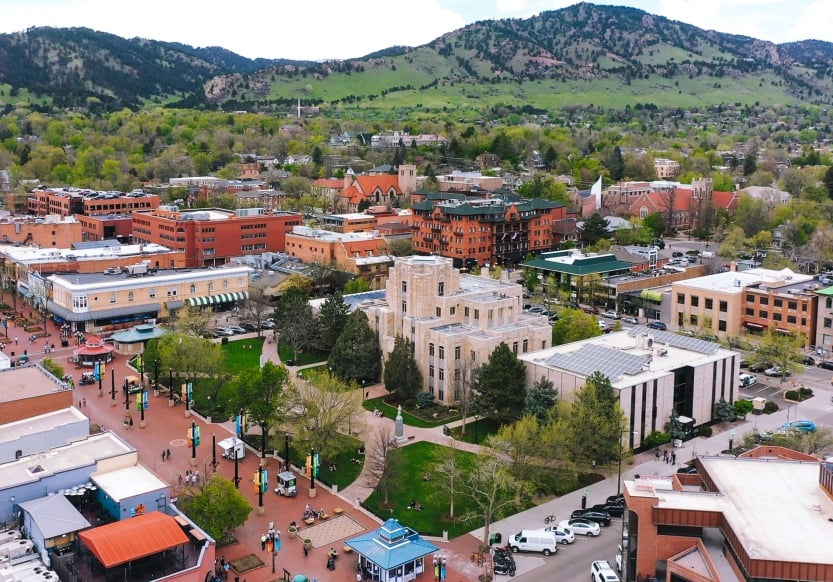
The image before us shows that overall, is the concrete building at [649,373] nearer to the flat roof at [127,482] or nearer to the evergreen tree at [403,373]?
the evergreen tree at [403,373]

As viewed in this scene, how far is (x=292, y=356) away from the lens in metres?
66.6

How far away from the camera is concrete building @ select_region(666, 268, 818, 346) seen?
6881 cm

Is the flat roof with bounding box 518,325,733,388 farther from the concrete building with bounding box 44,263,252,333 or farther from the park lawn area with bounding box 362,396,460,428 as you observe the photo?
the concrete building with bounding box 44,263,252,333

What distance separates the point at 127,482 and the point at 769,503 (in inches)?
1048

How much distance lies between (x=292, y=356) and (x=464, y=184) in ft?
265

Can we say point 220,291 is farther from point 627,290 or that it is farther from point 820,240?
point 820,240

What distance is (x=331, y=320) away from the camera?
2534 inches

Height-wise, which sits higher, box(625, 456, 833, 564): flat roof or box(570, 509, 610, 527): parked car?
box(625, 456, 833, 564): flat roof

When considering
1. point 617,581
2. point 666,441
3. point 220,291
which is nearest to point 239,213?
point 220,291

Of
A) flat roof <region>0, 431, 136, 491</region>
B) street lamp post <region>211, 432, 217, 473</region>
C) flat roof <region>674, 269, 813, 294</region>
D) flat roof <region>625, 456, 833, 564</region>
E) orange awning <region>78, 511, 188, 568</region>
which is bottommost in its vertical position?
street lamp post <region>211, 432, 217, 473</region>

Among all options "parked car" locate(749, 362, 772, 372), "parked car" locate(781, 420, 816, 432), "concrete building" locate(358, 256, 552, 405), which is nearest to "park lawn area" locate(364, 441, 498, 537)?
"concrete building" locate(358, 256, 552, 405)

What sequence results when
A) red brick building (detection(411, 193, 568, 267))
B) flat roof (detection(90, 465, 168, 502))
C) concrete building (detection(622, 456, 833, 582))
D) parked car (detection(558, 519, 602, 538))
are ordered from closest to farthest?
1. concrete building (detection(622, 456, 833, 582))
2. flat roof (detection(90, 465, 168, 502))
3. parked car (detection(558, 519, 602, 538))
4. red brick building (detection(411, 193, 568, 267))

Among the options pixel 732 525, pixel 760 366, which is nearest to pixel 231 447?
pixel 732 525

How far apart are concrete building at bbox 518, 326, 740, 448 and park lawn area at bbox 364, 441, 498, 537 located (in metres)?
8.62
